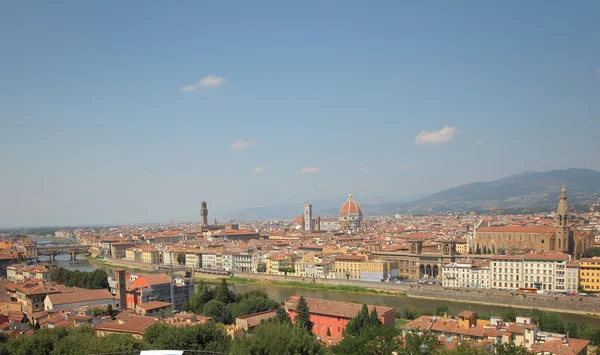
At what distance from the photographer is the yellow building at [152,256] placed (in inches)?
1517

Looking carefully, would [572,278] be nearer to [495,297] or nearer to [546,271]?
[546,271]

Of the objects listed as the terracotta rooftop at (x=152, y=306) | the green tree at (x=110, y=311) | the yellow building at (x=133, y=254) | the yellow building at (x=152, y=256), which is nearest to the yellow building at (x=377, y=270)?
the terracotta rooftop at (x=152, y=306)

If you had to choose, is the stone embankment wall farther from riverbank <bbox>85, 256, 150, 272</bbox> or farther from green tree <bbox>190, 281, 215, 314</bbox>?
riverbank <bbox>85, 256, 150, 272</bbox>

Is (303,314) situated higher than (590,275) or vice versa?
(303,314)

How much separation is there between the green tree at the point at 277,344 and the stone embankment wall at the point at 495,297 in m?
11.8

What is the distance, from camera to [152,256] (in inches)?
1522

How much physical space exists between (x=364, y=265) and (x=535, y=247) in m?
9.79

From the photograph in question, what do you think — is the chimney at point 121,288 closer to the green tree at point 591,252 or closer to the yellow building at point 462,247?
the yellow building at point 462,247

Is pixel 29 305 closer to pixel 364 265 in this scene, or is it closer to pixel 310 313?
pixel 310 313

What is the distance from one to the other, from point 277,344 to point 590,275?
15328 mm

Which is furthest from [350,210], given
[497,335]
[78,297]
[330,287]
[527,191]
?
[527,191]

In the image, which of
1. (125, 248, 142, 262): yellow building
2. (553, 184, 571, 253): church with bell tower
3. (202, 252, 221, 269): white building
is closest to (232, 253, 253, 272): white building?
(202, 252, 221, 269): white building

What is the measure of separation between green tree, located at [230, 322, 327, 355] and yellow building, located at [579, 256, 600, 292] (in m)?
14.2

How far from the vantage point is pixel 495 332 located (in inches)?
430
